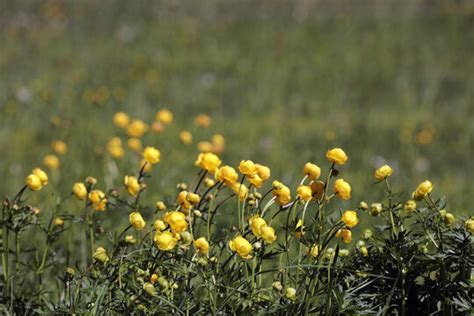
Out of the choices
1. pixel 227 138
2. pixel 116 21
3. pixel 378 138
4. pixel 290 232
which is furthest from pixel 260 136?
pixel 116 21

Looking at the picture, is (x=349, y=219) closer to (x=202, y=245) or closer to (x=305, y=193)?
(x=305, y=193)

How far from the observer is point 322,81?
314 inches

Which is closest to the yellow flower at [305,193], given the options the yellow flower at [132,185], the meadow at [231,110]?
the meadow at [231,110]

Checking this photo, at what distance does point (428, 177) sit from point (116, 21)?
6.60 m

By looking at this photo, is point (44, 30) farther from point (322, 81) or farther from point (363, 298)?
point (363, 298)

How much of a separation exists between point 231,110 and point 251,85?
0.74 metres

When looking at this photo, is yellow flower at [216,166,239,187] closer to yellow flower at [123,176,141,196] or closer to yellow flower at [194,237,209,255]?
yellow flower at [194,237,209,255]

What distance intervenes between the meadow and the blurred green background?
0.08 ft

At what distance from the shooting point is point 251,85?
7.80 m

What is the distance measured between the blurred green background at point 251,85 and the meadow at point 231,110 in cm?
3

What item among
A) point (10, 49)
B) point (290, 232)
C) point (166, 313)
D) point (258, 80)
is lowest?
point (166, 313)

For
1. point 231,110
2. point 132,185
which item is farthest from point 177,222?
point 231,110

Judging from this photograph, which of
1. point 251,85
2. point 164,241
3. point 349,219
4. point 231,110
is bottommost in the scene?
point 164,241

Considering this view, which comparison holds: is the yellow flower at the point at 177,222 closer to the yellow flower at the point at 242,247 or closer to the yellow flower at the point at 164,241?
the yellow flower at the point at 164,241
